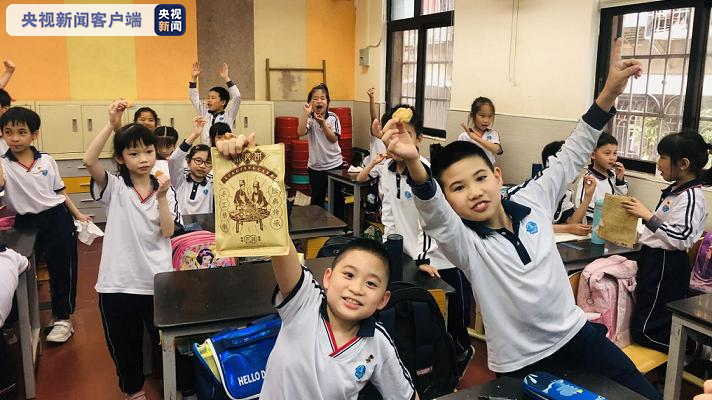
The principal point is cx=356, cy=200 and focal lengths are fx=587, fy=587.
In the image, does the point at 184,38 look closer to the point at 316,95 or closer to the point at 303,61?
the point at 303,61

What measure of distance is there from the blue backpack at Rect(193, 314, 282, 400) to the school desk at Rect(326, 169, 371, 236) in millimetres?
3251

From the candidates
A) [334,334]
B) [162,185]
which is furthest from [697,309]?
[162,185]

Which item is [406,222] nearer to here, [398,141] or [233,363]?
[233,363]

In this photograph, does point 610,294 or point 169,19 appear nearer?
point 610,294

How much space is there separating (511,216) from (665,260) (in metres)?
1.45

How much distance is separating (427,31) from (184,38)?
113 inches

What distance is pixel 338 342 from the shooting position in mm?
1547

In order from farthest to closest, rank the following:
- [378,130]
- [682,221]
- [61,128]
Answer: [61,128] < [682,221] < [378,130]

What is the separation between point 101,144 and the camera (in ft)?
7.79

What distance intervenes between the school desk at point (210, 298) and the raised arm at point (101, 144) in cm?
48

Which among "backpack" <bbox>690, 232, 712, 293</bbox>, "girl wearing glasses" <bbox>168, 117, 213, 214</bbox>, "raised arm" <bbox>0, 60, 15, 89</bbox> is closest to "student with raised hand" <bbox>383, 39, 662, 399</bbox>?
"backpack" <bbox>690, 232, 712, 293</bbox>

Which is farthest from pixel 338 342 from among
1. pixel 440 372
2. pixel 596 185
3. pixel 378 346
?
pixel 596 185

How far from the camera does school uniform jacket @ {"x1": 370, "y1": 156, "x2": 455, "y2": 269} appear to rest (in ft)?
9.41

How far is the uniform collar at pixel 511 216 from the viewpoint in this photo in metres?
1.65
